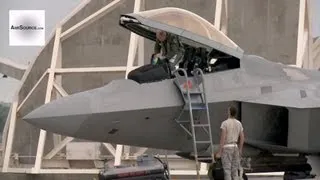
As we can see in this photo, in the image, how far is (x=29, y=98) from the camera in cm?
2145

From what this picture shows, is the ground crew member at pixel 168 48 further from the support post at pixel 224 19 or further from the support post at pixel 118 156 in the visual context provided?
the support post at pixel 224 19

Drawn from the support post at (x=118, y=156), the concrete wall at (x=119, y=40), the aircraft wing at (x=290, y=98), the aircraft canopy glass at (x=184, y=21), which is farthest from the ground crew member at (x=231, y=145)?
the concrete wall at (x=119, y=40)

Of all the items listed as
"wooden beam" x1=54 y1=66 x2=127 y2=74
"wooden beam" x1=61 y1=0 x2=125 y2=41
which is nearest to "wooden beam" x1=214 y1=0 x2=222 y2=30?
"wooden beam" x1=54 y1=66 x2=127 y2=74

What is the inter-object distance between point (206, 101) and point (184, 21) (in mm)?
1487

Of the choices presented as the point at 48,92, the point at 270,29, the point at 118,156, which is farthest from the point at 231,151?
the point at 270,29

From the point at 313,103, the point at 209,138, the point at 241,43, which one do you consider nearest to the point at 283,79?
the point at 313,103

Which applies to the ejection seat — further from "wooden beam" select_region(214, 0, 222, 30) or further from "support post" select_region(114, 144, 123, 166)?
"wooden beam" select_region(214, 0, 222, 30)

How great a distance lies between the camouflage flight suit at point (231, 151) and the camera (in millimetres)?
8523

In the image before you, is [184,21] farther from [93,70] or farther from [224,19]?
[224,19]

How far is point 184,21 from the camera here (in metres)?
9.64

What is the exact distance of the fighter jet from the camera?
8461 millimetres

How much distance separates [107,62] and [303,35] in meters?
7.86

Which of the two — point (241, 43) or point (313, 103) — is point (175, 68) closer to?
point (313, 103)

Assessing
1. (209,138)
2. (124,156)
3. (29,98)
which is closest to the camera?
(209,138)
